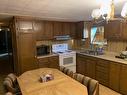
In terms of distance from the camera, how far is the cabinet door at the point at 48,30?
4381mm

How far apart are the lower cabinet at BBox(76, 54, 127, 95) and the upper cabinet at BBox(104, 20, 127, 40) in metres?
0.79

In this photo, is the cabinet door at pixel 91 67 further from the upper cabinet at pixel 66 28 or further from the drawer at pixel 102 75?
the upper cabinet at pixel 66 28

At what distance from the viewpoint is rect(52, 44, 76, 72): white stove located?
4508 mm

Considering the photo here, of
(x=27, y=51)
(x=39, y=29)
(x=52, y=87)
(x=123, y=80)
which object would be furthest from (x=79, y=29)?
Result: (x=52, y=87)

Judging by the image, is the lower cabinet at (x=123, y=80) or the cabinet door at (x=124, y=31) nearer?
the lower cabinet at (x=123, y=80)

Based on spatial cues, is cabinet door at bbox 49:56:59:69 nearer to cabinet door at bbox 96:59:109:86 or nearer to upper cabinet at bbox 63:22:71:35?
upper cabinet at bbox 63:22:71:35

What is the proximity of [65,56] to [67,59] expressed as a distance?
0.49 feet

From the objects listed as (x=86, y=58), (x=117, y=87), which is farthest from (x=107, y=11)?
(x=86, y=58)

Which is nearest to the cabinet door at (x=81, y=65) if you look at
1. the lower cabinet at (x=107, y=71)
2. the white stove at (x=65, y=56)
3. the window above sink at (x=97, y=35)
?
the lower cabinet at (x=107, y=71)

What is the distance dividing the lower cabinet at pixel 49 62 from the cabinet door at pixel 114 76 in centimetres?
187

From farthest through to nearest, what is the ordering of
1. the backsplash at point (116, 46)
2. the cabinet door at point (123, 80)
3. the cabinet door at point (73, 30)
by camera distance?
1. the cabinet door at point (73, 30)
2. the backsplash at point (116, 46)
3. the cabinet door at point (123, 80)

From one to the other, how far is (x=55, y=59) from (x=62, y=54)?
1.07 ft

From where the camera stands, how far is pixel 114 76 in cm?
330

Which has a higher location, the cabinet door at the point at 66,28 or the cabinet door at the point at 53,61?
the cabinet door at the point at 66,28
